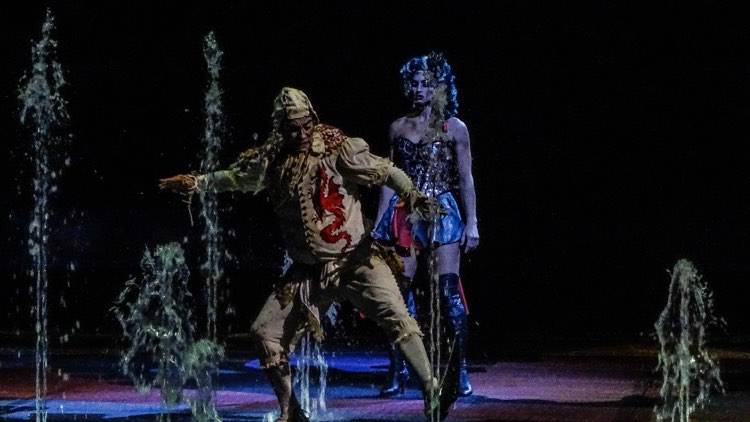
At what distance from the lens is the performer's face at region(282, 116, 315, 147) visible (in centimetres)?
619

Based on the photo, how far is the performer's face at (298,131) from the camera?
619cm

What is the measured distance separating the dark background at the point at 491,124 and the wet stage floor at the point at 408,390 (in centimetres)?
322

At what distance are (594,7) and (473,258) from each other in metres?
3.15

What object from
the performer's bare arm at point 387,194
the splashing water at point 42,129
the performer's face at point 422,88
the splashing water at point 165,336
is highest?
the splashing water at point 42,129

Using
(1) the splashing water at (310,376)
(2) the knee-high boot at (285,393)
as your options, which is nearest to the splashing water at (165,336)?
(1) the splashing water at (310,376)

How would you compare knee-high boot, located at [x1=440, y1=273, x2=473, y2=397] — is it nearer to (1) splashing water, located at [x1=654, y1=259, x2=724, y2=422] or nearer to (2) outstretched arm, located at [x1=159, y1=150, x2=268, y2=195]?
(1) splashing water, located at [x1=654, y1=259, x2=724, y2=422]

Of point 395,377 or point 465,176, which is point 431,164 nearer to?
point 465,176

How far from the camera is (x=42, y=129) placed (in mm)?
18188

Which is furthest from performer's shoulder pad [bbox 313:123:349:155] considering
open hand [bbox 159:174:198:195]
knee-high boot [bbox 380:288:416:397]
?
knee-high boot [bbox 380:288:416:397]

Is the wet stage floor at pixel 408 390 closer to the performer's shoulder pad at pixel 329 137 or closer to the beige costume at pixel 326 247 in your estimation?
the beige costume at pixel 326 247

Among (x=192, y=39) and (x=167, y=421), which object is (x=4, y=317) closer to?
(x=192, y=39)

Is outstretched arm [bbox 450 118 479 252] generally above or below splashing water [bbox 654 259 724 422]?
above

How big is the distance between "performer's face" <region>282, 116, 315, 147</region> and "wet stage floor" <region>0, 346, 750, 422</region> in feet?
5.45

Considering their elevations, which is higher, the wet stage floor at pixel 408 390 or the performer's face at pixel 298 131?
the performer's face at pixel 298 131
